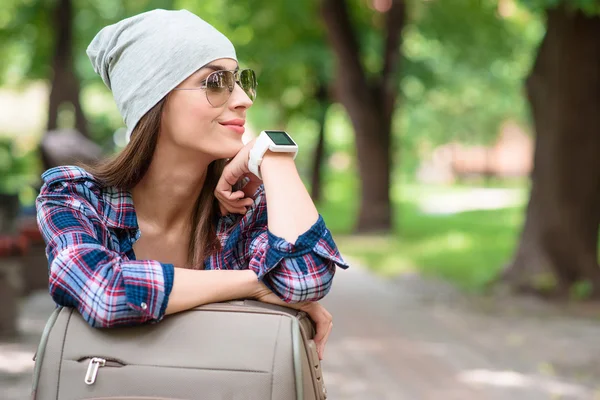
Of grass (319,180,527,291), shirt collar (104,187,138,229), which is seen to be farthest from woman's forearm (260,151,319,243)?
grass (319,180,527,291)

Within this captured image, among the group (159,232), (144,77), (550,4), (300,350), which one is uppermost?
(550,4)

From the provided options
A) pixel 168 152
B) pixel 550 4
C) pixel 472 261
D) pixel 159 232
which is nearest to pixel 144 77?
pixel 168 152

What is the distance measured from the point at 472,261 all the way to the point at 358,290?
352cm

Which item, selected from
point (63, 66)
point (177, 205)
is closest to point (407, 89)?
point (63, 66)

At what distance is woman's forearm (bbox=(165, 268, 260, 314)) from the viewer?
1.99 m

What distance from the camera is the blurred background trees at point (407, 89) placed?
388 inches

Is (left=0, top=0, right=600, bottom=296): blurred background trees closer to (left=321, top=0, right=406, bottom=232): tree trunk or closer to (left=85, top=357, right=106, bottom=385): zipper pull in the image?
(left=321, top=0, right=406, bottom=232): tree trunk

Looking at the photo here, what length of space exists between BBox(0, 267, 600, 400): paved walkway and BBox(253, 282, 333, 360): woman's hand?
387cm

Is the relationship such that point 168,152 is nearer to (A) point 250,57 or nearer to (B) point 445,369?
(B) point 445,369

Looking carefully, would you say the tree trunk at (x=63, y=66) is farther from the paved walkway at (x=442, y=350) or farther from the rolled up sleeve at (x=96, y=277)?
the rolled up sleeve at (x=96, y=277)

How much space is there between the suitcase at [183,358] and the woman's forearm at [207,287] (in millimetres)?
30

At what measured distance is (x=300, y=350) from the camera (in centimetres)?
193

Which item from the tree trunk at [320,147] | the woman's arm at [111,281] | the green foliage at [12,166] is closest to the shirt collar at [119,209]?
the woman's arm at [111,281]

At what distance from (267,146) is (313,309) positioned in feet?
1.40
